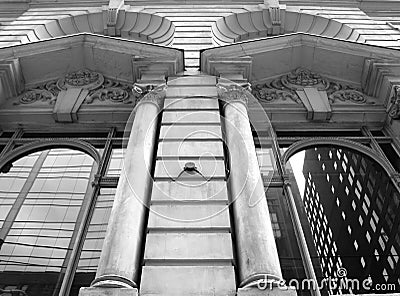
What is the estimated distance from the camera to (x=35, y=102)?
12.4 m

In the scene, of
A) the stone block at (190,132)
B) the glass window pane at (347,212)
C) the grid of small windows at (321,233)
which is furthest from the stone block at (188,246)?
the stone block at (190,132)

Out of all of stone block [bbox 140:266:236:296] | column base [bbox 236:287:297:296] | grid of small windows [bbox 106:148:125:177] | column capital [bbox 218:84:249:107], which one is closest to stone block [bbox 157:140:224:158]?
column capital [bbox 218:84:249:107]

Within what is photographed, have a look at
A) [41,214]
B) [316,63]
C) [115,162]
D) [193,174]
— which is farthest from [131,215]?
[316,63]

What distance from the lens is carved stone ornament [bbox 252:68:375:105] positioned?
1238cm

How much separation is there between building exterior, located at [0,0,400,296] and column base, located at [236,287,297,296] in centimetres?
2

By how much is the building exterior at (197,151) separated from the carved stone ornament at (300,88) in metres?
0.05

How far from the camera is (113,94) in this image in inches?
489

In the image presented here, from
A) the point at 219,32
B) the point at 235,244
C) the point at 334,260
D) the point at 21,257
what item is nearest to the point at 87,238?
the point at 21,257

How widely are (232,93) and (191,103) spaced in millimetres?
988

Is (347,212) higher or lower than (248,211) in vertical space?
higher

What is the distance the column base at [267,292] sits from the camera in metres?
5.37

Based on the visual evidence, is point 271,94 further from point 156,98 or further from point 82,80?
point 82,80

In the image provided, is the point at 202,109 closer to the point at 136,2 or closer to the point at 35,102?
the point at 35,102

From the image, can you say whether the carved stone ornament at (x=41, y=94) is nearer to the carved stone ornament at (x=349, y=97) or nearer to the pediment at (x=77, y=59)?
the pediment at (x=77, y=59)
